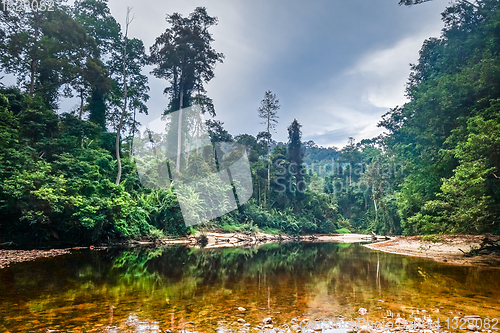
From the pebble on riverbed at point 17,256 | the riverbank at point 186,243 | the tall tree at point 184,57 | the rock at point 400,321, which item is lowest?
the riverbank at point 186,243

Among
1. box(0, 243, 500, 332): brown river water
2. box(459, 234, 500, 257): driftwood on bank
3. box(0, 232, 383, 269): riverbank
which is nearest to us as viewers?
box(0, 243, 500, 332): brown river water

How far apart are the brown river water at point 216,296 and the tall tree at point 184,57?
19982 millimetres

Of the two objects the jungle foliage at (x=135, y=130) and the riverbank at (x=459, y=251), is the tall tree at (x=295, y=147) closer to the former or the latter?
the jungle foliage at (x=135, y=130)

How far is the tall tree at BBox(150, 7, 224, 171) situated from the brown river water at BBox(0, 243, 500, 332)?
19982mm

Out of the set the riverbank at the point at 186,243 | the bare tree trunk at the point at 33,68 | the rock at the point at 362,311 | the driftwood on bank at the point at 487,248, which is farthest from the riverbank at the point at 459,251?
the bare tree trunk at the point at 33,68

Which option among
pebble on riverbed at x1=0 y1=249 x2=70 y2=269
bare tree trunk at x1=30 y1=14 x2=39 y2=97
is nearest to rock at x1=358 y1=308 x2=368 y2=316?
pebble on riverbed at x1=0 y1=249 x2=70 y2=269

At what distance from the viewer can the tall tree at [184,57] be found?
27.1 meters

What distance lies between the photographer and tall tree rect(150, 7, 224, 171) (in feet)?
89.0

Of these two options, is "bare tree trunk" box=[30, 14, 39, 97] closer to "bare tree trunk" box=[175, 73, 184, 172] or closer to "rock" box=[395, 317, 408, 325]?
"bare tree trunk" box=[175, 73, 184, 172]

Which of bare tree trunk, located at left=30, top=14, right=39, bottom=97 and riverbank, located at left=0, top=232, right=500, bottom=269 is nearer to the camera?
riverbank, located at left=0, top=232, right=500, bottom=269

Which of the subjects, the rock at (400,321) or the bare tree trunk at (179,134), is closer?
the rock at (400,321)

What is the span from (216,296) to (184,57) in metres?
26.9

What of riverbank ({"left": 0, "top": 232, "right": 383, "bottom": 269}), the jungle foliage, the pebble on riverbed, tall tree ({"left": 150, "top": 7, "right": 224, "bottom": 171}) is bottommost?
riverbank ({"left": 0, "top": 232, "right": 383, "bottom": 269})

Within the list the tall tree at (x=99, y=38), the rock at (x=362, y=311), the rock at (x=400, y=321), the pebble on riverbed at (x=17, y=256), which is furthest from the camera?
the tall tree at (x=99, y=38)
